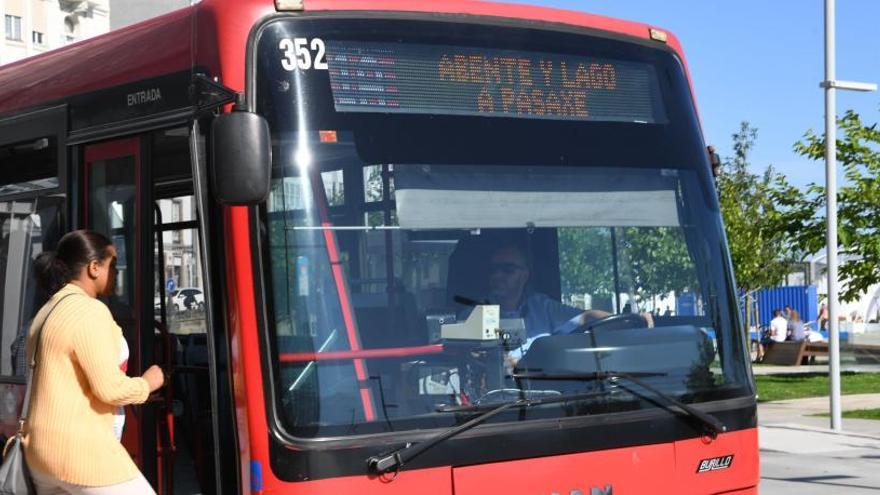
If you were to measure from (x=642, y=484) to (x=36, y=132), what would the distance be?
3323 mm

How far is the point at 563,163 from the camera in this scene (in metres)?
5.65

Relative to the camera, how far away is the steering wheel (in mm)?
5504

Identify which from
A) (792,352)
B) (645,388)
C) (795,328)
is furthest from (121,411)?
(795,328)

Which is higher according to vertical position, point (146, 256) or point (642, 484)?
point (146, 256)

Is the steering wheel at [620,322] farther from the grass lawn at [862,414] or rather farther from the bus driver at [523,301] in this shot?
the grass lawn at [862,414]

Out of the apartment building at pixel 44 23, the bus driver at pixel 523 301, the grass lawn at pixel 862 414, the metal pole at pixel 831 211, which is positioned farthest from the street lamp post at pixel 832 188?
the apartment building at pixel 44 23

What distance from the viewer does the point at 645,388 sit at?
547 centimetres

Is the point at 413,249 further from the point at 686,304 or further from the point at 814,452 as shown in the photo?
the point at 814,452

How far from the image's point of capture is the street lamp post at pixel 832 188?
17.0 meters

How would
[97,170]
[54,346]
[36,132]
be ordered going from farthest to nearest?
[36,132] → [97,170] → [54,346]

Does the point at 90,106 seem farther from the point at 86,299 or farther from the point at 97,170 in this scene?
the point at 86,299

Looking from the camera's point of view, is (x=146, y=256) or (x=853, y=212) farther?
(x=853, y=212)

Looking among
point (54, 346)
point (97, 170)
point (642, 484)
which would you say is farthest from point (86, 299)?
point (642, 484)

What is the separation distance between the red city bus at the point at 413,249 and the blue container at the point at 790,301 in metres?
40.8
